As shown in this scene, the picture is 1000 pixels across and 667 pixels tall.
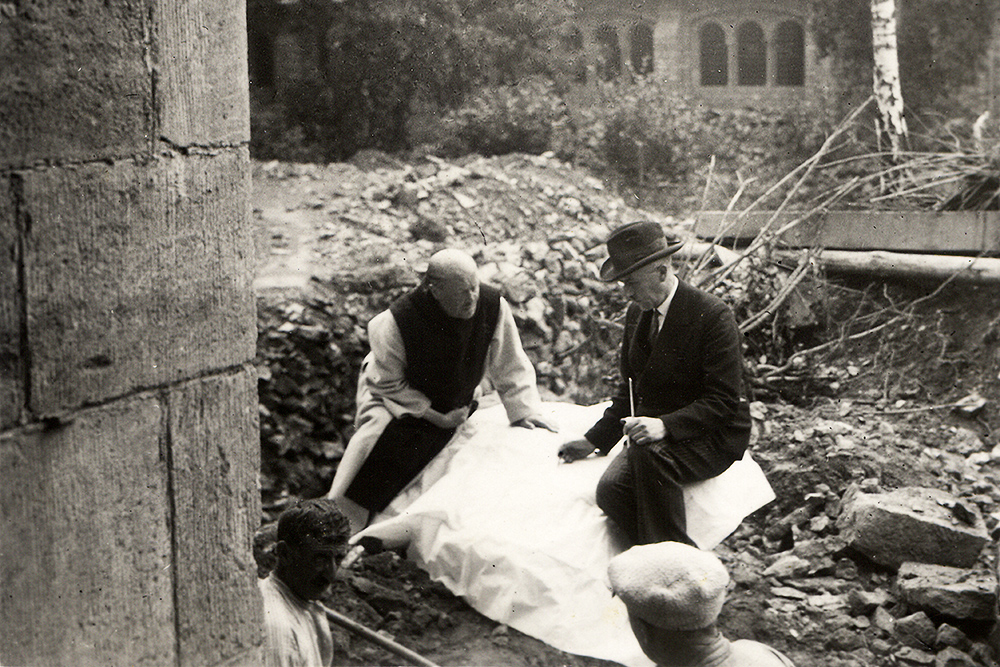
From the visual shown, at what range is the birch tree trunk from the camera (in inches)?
363

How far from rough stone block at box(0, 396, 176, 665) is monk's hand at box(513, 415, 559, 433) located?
3.09 metres

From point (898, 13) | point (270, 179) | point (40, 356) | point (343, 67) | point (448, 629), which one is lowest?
point (448, 629)

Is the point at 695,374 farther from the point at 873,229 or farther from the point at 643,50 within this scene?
the point at 873,229

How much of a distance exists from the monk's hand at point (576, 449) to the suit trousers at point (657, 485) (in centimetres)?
39

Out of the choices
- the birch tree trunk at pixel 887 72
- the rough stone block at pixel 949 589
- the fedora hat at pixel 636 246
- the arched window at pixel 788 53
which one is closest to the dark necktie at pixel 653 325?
the fedora hat at pixel 636 246

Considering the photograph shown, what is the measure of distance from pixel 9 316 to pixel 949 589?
148 inches

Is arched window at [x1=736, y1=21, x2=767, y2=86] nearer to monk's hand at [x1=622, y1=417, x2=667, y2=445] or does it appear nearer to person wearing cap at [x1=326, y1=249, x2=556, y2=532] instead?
person wearing cap at [x1=326, y1=249, x2=556, y2=532]

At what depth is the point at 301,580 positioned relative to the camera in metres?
2.73

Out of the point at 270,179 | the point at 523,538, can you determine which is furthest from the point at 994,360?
the point at 270,179

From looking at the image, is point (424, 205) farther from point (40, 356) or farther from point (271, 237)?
point (40, 356)

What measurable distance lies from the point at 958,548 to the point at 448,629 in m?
2.32

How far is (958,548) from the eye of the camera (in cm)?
466

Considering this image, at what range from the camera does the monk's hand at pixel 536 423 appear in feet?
17.6

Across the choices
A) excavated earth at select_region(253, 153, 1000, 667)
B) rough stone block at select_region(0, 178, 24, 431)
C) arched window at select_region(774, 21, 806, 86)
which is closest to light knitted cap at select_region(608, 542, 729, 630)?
rough stone block at select_region(0, 178, 24, 431)
